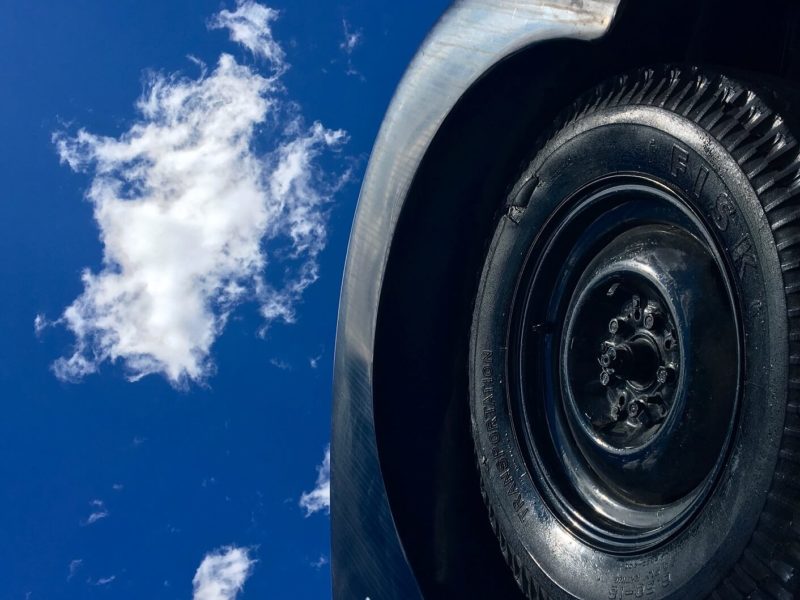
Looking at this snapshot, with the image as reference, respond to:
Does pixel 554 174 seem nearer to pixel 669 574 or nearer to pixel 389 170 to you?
pixel 389 170

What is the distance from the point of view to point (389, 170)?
10.1 ft

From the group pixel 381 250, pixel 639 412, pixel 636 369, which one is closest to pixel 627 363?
pixel 636 369

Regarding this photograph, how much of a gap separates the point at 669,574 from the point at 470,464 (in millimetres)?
1071

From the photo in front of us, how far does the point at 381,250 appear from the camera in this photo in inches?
120

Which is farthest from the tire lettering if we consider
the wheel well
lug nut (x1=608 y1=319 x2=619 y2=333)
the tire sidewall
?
lug nut (x1=608 y1=319 x2=619 y2=333)

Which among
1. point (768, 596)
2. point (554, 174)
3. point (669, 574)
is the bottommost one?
point (768, 596)

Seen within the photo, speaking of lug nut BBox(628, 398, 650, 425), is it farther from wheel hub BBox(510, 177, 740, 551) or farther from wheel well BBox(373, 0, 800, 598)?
wheel well BBox(373, 0, 800, 598)

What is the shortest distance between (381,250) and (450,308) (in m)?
0.35

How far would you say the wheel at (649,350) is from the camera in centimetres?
185

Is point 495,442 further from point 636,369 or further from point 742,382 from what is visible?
point 742,382

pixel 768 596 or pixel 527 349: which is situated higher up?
pixel 527 349

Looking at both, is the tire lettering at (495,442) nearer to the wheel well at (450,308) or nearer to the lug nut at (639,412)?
the wheel well at (450,308)

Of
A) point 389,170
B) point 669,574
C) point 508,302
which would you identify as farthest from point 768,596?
point 389,170

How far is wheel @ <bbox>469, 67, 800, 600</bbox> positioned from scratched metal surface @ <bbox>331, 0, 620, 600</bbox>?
357mm
